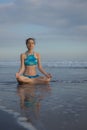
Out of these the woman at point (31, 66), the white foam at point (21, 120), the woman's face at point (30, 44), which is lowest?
the white foam at point (21, 120)

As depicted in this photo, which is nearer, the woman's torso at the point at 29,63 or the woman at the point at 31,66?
the woman at the point at 31,66

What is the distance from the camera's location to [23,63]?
11086 millimetres

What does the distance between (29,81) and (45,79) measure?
0.53 meters

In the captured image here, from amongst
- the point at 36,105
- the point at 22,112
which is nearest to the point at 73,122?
the point at 22,112

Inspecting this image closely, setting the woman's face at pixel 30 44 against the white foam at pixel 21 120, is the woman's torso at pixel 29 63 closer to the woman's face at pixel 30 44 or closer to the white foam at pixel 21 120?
the woman's face at pixel 30 44

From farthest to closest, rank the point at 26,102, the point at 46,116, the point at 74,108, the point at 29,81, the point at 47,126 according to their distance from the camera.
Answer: the point at 29,81 < the point at 26,102 < the point at 74,108 < the point at 46,116 < the point at 47,126

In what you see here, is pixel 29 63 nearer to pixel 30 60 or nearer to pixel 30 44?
pixel 30 60

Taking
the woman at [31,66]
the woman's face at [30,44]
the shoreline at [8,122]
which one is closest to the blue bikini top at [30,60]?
the woman at [31,66]

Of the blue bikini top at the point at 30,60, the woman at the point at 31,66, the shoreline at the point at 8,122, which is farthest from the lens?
the blue bikini top at the point at 30,60

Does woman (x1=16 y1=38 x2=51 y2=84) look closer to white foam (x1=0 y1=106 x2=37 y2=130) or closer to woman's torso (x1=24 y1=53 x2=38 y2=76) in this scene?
woman's torso (x1=24 y1=53 x2=38 y2=76)

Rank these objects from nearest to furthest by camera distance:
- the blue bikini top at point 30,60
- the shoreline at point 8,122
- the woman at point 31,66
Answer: the shoreline at point 8,122 < the woman at point 31,66 < the blue bikini top at point 30,60

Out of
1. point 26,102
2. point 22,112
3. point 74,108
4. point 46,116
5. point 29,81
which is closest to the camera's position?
point 46,116

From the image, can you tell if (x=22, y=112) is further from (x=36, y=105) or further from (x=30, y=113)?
(x=36, y=105)

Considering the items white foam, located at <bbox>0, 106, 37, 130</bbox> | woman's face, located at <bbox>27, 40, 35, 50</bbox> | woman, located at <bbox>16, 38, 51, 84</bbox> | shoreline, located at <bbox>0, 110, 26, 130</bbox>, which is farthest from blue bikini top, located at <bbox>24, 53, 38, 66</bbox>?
shoreline, located at <bbox>0, 110, 26, 130</bbox>
